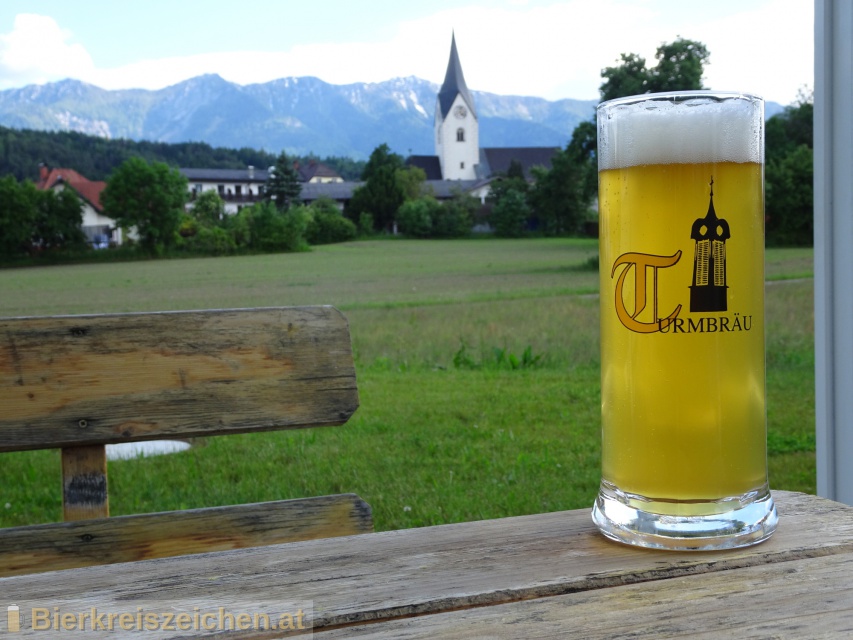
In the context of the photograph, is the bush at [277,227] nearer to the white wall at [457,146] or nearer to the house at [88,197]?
the house at [88,197]

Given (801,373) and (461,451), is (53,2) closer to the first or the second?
(461,451)

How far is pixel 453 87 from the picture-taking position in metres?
2.87

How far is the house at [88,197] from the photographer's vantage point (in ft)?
8.07

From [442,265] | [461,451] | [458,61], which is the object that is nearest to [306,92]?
[458,61]

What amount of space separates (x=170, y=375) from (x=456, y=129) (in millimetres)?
2150

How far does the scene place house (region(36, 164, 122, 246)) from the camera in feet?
8.07

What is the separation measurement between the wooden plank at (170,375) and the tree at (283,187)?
5.60 feet

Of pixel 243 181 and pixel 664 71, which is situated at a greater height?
pixel 664 71

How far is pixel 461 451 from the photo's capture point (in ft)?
8.31

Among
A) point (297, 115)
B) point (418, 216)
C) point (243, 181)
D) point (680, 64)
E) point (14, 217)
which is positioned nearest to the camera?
point (14, 217)

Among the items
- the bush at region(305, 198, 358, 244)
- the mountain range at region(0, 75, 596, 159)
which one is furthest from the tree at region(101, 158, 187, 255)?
the bush at region(305, 198, 358, 244)

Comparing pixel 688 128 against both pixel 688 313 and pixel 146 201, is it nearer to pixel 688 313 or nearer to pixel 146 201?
pixel 688 313

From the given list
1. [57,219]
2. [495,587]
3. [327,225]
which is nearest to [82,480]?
[495,587]

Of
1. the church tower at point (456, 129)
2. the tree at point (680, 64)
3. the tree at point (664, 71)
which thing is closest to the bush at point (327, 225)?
the church tower at point (456, 129)
